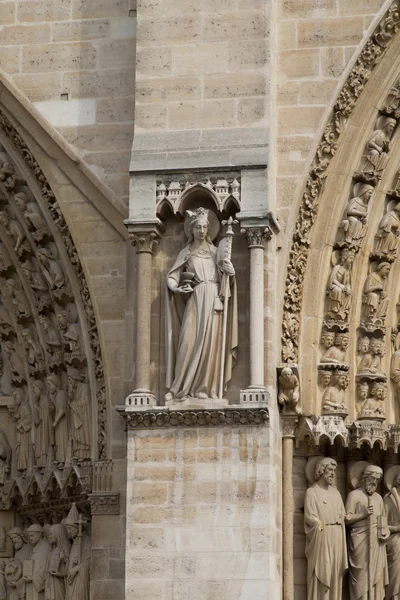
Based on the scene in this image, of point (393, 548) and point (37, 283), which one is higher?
point (37, 283)

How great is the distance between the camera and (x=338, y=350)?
1277 cm

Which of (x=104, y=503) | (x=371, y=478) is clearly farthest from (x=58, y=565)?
(x=371, y=478)

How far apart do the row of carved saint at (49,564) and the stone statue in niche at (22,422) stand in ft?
1.90

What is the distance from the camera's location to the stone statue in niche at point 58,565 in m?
13.1

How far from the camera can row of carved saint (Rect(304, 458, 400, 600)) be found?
484 inches

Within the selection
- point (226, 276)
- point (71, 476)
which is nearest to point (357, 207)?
point (226, 276)

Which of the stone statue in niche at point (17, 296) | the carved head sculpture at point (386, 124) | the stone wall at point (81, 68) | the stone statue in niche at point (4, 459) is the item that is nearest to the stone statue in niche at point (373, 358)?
the carved head sculpture at point (386, 124)

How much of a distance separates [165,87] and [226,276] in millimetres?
1648

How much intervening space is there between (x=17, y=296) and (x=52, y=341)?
609 mm

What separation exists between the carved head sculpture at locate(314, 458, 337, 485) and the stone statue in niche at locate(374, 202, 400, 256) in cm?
175

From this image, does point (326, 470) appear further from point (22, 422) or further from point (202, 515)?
point (22, 422)

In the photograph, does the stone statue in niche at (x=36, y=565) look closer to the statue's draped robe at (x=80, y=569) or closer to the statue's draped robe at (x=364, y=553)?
the statue's draped robe at (x=80, y=569)

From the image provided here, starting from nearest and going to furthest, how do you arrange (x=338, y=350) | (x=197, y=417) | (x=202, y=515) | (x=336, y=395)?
(x=202, y=515) → (x=197, y=417) → (x=336, y=395) → (x=338, y=350)

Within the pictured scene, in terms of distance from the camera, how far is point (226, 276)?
12234mm
